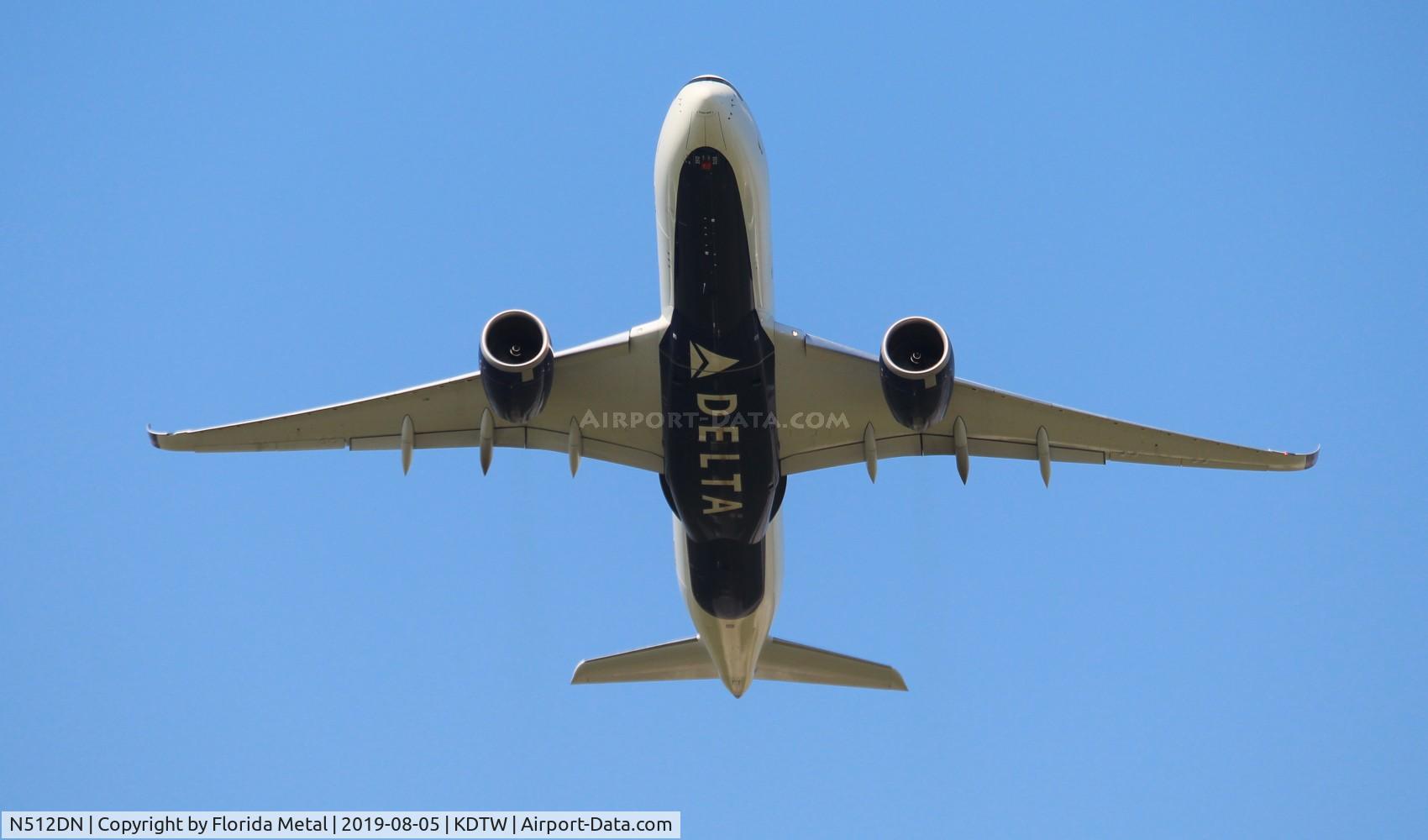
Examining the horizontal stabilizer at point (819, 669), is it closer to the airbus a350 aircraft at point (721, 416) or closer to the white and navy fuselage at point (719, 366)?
the airbus a350 aircraft at point (721, 416)

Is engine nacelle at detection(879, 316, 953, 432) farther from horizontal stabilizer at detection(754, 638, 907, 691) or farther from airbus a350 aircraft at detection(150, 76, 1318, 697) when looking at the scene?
horizontal stabilizer at detection(754, 638, 907, 691)

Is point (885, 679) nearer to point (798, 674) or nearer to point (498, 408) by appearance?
point (798, 674)

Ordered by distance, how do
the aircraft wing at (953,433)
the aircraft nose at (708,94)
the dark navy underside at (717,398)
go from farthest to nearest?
1. the aircraft wing at (953,433)
2. the dark navy underside at (717,398)
3. the aircraft nose at (708,94)

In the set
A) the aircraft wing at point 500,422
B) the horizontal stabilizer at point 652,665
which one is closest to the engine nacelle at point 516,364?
the aircraft wing at point 500,422

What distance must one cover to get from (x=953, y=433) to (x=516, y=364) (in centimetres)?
805

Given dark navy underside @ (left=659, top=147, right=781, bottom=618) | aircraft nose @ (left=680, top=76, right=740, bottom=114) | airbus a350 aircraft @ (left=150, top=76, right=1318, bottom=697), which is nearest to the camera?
aircraft nose @ (left=680, top=76, right=740, bottom=114)

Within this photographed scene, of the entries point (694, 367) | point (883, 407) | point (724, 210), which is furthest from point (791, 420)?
point (724, 210)

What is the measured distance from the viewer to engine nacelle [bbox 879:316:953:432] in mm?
21250

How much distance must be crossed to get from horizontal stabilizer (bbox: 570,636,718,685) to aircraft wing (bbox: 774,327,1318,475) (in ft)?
13.2

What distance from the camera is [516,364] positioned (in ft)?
70.3

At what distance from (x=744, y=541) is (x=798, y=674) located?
186 inches

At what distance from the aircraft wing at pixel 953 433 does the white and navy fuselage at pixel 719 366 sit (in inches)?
37.0

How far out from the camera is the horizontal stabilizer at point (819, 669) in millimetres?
26984

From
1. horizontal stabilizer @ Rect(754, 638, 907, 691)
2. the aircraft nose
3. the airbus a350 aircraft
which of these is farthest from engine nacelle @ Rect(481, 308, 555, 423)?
horizontal stabilizer @ Rect(754, 638, 907, 691)
